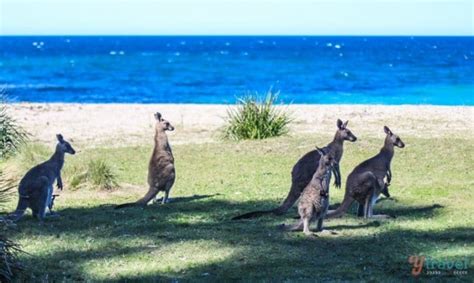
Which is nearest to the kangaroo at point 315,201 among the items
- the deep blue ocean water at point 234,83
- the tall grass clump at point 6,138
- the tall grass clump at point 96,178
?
the tall grass clump at point 96,178

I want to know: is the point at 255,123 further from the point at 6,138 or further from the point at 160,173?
the point at 160,173

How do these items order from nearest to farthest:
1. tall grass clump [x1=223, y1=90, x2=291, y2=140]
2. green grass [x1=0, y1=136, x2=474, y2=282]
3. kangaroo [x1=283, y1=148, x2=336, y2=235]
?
1. green grass [x1=0, y1=136, x2=474, y2=282]
2. kangaroo [x1=283, y1=148, x2=336, y2=235]
3. tall grass clump [x1=223, y1=90, x2=291, y2=140]

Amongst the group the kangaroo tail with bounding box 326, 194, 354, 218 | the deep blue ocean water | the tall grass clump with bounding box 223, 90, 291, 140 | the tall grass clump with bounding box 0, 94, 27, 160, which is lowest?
the kangaroo tail with bounding box 326, 194, 354, 218

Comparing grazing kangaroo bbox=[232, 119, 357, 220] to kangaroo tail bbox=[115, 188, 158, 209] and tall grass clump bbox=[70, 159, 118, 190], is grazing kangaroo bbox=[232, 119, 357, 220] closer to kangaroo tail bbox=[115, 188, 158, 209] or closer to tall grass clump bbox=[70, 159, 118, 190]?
kangaroo tail bbox=[115, 188, 158, 209]

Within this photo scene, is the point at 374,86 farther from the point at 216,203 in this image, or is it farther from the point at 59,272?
the point at 59,272

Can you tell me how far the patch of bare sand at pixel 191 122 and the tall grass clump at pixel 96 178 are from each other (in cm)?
525

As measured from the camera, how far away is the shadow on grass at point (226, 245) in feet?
23.2

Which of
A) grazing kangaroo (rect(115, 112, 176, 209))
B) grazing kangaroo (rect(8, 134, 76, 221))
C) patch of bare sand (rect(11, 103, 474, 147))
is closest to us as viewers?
grazing kangaroo (rect(8, 134, 76, 221))

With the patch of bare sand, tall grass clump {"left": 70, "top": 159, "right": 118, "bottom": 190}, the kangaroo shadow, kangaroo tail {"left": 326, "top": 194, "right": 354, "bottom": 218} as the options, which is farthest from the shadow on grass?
the patch of bare sand

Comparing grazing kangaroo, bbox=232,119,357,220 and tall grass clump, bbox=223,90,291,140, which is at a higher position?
tall grass clump, bbox=223,90,291,140

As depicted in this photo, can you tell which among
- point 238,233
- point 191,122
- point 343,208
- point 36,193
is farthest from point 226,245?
point 191,122

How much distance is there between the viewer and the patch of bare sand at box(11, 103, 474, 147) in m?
18.3

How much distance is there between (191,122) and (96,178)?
1024 centimetres

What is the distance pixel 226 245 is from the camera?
8023mm
